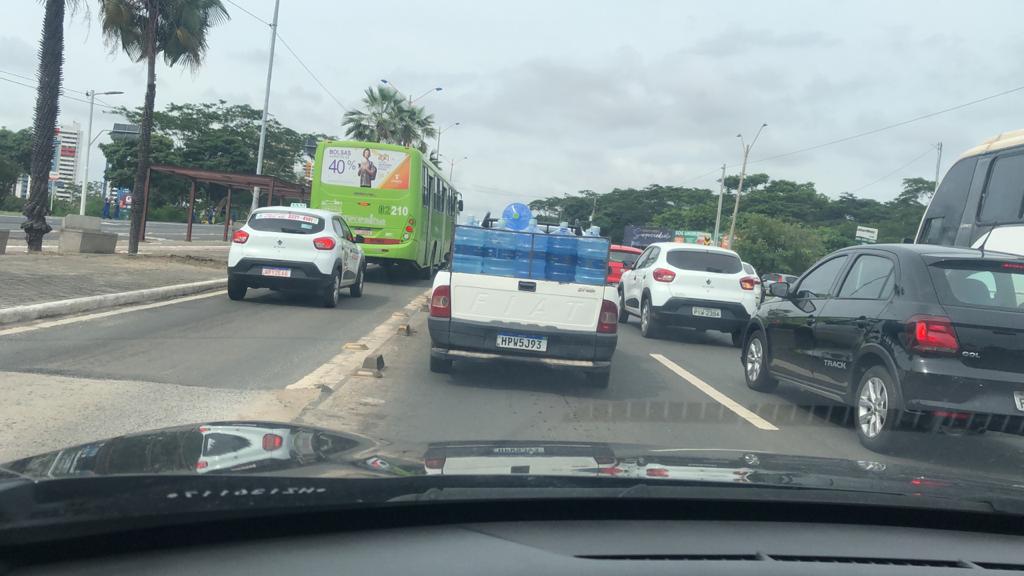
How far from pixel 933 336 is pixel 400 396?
4496mm

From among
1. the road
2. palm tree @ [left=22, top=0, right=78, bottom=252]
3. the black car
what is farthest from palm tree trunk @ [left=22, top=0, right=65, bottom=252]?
the black car

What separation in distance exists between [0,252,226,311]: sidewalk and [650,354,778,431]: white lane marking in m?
8.27

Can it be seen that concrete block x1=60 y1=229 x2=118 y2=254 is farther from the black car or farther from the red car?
the black car

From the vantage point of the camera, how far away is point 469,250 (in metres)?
8.81

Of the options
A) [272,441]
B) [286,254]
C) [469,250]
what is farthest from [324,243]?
[272,441]

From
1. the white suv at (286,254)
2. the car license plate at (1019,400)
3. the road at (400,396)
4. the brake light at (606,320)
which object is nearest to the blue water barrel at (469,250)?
the road at (400,396)

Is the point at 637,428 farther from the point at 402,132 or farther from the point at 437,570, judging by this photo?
the point at 402,132

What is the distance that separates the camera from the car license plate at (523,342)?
849 centimetres

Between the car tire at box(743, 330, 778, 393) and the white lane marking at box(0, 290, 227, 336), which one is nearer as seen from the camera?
the car tire at box(743, 330, 778, 393)

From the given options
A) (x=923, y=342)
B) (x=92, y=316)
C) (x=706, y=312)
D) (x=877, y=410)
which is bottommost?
(x=92, y=316)

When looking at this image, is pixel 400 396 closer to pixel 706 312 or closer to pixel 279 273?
pixel 706 312

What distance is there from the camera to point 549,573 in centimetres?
216

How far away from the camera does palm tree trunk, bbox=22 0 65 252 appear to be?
17.9m

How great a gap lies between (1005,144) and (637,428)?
Answer: 7.55m
